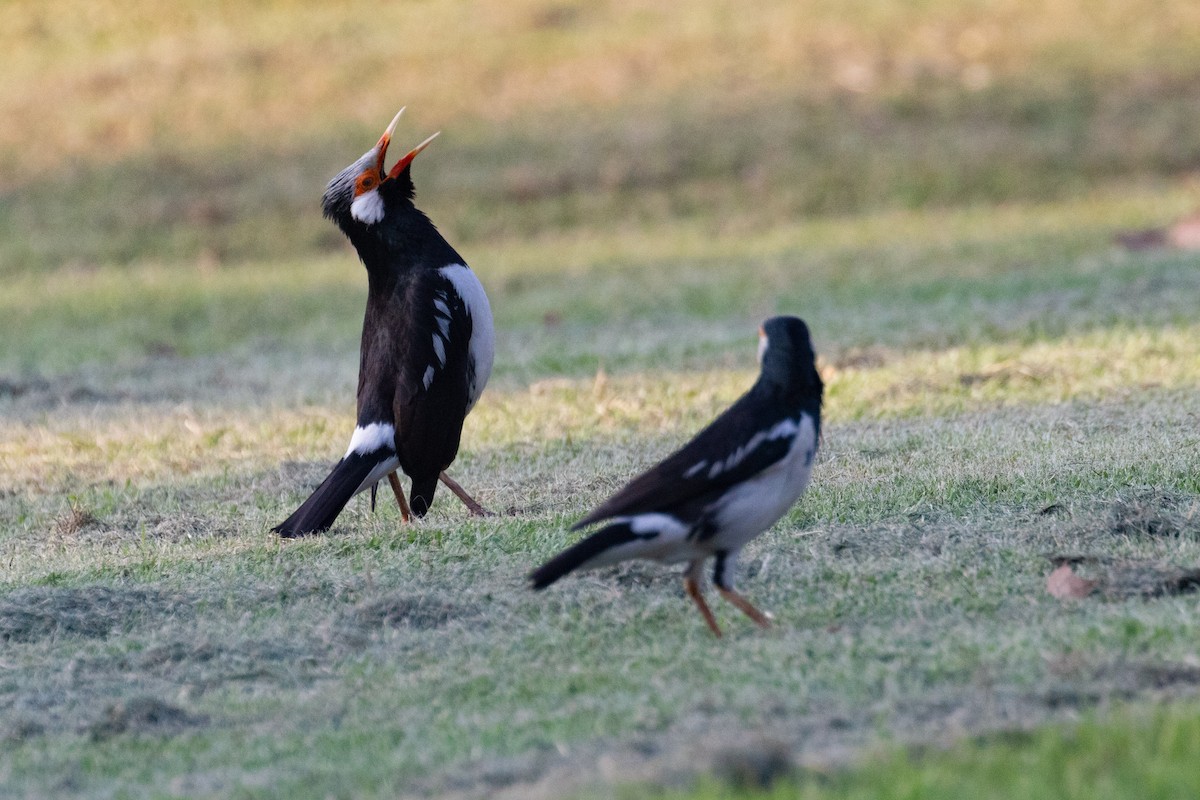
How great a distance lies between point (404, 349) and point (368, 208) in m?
0.76

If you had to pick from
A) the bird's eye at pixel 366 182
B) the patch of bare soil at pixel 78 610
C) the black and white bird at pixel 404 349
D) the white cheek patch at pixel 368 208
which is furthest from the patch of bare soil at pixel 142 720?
the bird's eye at pixel 366 182

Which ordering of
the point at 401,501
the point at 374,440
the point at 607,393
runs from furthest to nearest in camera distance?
the point at 607,393, the point at 401,501, the point at 374,440

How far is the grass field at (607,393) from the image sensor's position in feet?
14.8

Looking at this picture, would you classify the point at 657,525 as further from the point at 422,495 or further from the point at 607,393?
the point at 607,393

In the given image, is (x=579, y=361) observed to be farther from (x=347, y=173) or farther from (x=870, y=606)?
(x=870, y=606)

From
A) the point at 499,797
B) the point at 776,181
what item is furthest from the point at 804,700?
the point at 776,181

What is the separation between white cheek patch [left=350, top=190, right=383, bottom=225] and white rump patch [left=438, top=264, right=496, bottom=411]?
16.2 inches

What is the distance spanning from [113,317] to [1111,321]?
900 centimetres

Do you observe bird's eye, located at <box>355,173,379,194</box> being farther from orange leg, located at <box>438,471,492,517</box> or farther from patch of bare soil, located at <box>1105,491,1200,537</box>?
patch of bare soil, located at <box>1105,491,1200,537</box>

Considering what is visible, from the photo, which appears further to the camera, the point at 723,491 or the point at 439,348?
the point at 439,348

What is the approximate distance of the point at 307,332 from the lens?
47.8 feet

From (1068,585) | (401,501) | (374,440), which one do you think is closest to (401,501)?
(401,501)

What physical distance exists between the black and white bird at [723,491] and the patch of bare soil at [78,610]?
64.8 inches

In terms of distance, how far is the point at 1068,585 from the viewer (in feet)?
18.0
